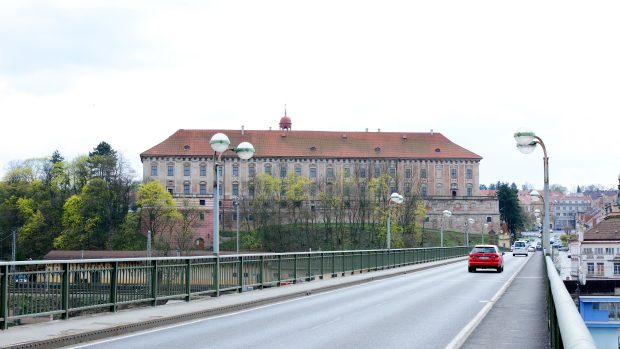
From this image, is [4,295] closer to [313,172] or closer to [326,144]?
[313,172]

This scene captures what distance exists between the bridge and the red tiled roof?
5108 inches

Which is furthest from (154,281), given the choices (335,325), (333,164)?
(333,164)

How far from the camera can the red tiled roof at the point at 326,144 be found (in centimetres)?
15588

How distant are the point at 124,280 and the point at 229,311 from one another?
10.3 ft

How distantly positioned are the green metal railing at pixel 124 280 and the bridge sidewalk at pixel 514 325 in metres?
7.57

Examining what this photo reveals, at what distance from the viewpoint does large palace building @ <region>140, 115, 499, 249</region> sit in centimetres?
15288

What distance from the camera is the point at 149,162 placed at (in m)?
154

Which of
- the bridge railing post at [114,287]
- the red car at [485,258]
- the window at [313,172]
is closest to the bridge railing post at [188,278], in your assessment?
the bridge railing post at [114,287]

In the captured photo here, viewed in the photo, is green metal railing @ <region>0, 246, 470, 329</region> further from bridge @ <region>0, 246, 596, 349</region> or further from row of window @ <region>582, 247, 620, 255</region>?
row of window @ <region>582, 247, 620, 255</region>

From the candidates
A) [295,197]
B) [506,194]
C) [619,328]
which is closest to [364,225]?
[295,197]

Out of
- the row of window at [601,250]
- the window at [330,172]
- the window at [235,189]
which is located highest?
the window at [330,172]

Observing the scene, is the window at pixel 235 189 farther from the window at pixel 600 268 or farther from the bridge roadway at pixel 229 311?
the bridge roadway at pixel 229 311

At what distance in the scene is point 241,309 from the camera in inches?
791

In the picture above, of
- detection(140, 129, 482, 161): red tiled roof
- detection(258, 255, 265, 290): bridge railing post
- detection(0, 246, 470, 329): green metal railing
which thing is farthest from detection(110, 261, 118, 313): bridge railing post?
detection(140, 129, 482, 161): red tiled roof
